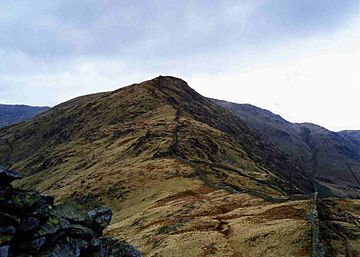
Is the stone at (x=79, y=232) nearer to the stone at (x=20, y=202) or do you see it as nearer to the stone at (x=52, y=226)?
the stone at (x=52, y=226)

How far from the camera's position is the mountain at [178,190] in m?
44.7

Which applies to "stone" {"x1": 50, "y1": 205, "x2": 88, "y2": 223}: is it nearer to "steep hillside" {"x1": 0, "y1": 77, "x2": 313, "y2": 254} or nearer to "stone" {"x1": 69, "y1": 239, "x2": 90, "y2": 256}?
"stone" {"x1": 69, "y1": 239, "x2": 90, "y2": 256}

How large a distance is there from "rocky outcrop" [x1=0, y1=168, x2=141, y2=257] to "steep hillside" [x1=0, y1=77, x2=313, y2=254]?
73.7 feet

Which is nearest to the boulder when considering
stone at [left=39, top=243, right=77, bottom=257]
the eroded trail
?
stone at [left=39, top=243, right=77, bottom=257]

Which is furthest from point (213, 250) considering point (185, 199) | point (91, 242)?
point (185, 199)

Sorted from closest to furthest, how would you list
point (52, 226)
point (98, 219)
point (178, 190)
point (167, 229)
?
point (52, 226) → point (98, 219) → point (167, 229) → point (178, 190)

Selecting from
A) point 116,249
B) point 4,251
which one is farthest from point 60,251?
point 116,249

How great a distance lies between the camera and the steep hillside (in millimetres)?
46719

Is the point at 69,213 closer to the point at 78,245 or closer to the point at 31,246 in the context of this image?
the point at 78,245

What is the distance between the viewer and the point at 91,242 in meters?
24.3

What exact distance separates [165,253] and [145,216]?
23184 millimetres

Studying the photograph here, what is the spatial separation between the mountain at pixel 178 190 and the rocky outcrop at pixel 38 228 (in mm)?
5934

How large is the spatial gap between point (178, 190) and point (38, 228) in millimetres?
61591

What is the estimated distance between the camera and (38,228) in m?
20.9
